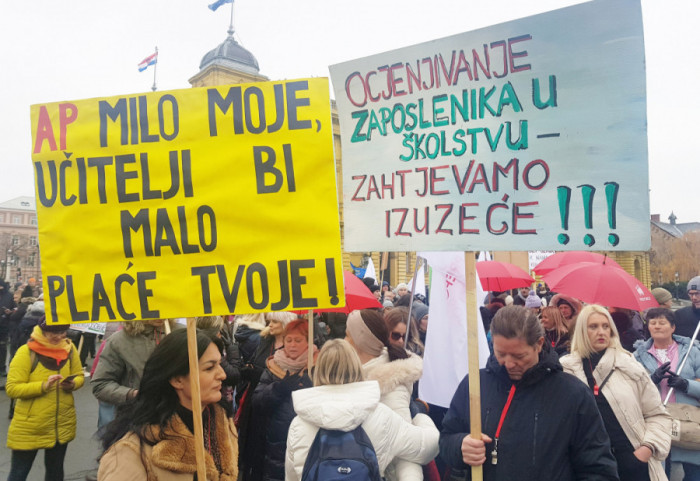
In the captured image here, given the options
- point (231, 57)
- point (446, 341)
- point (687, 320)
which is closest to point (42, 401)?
point (446, 341)

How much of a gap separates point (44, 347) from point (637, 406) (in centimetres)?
449

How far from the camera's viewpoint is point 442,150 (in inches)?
111

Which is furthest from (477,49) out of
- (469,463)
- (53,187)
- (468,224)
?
(53,187)

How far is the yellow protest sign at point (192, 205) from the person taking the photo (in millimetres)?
2445

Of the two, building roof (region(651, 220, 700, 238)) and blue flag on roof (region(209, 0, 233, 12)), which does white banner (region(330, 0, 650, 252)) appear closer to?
blue flag on roof (region(209, 0, 233, 12))

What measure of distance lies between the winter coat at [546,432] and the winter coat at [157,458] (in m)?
1.26

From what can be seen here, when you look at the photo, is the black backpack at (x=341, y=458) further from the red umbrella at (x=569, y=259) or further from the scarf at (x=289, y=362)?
the red umbrella at (x=569, y=259)

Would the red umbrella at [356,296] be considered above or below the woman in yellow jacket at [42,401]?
above

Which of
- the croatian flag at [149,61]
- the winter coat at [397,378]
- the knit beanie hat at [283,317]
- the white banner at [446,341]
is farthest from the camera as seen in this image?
the croatian flag at [149,61]

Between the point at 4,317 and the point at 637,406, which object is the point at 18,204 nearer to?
the point at 4,317

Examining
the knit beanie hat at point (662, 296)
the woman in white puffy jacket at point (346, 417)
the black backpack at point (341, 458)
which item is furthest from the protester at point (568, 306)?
the black backpack at point (341, 458)

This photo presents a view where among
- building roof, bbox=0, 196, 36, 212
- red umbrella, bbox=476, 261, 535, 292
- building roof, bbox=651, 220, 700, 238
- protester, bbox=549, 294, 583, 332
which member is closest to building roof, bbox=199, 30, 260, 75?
red umbrella, bbox=476, 261, 535, 292

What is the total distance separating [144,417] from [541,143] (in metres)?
2.25

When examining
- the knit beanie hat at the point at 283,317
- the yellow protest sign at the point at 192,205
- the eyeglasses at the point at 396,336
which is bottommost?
the eyeglasses at the point at 396,336
